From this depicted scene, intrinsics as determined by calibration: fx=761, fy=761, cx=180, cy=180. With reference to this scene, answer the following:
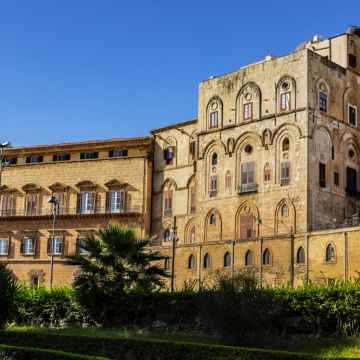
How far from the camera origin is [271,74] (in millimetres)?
51000

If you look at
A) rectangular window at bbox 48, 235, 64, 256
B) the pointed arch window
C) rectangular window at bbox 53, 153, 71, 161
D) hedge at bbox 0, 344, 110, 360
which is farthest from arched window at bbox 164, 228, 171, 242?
hedge at bbox 0, 344, 110, 360

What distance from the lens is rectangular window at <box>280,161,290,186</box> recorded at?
48531 mm

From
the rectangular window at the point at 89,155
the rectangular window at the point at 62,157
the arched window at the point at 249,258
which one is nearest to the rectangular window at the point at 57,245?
the rectangular window at the point at 62,157

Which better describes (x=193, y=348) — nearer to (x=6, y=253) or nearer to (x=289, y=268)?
(x=289, y=268)

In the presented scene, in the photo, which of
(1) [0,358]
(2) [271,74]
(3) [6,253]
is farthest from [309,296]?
(3) [6,253]

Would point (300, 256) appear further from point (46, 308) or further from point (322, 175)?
point (46, 308)

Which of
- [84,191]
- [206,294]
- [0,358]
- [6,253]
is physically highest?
[84,191]

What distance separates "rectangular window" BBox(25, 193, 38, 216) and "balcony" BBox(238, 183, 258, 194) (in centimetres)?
1959

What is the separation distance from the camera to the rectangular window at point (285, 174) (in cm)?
4853

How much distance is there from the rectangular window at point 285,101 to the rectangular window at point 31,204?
23.4 meters

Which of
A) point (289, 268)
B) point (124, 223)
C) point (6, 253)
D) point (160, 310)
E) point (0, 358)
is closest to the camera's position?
point (0, 358)

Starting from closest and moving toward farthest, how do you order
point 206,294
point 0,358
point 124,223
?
1. point 0,358
2. point 206,294
3. point 124,223

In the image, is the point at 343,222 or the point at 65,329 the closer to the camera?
the point at 65,329

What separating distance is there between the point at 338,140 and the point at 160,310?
22676 millimetres
